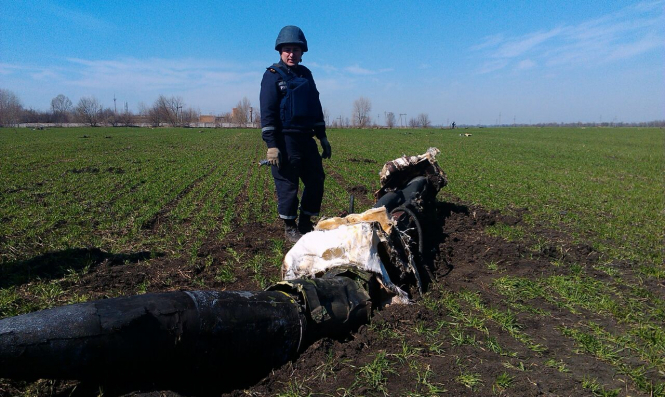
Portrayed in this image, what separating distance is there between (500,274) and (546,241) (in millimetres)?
1645

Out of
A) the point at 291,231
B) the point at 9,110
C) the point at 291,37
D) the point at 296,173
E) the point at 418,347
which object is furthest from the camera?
the point at 9,110

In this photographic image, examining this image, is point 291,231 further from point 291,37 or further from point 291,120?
point 291,37

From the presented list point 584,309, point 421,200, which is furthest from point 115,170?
point 584,309

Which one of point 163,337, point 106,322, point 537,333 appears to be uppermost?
point 106,322

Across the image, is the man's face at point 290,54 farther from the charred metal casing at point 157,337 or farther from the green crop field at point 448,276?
the charred metal casing at point 157,337

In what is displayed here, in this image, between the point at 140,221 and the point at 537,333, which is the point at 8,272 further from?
the point at 537,333

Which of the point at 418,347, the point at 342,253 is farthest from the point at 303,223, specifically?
the point at 418,347

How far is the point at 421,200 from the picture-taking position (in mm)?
5977

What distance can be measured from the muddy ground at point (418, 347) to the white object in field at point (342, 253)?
0.35 metres

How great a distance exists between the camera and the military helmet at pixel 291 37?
457 cm

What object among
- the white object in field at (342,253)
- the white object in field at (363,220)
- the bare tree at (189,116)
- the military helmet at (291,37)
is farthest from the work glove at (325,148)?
the bare tree at (189,116)

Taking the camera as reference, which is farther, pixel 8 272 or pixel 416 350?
pixel 8 272

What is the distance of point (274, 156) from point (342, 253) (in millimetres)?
1923

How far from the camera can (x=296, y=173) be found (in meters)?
4.93
